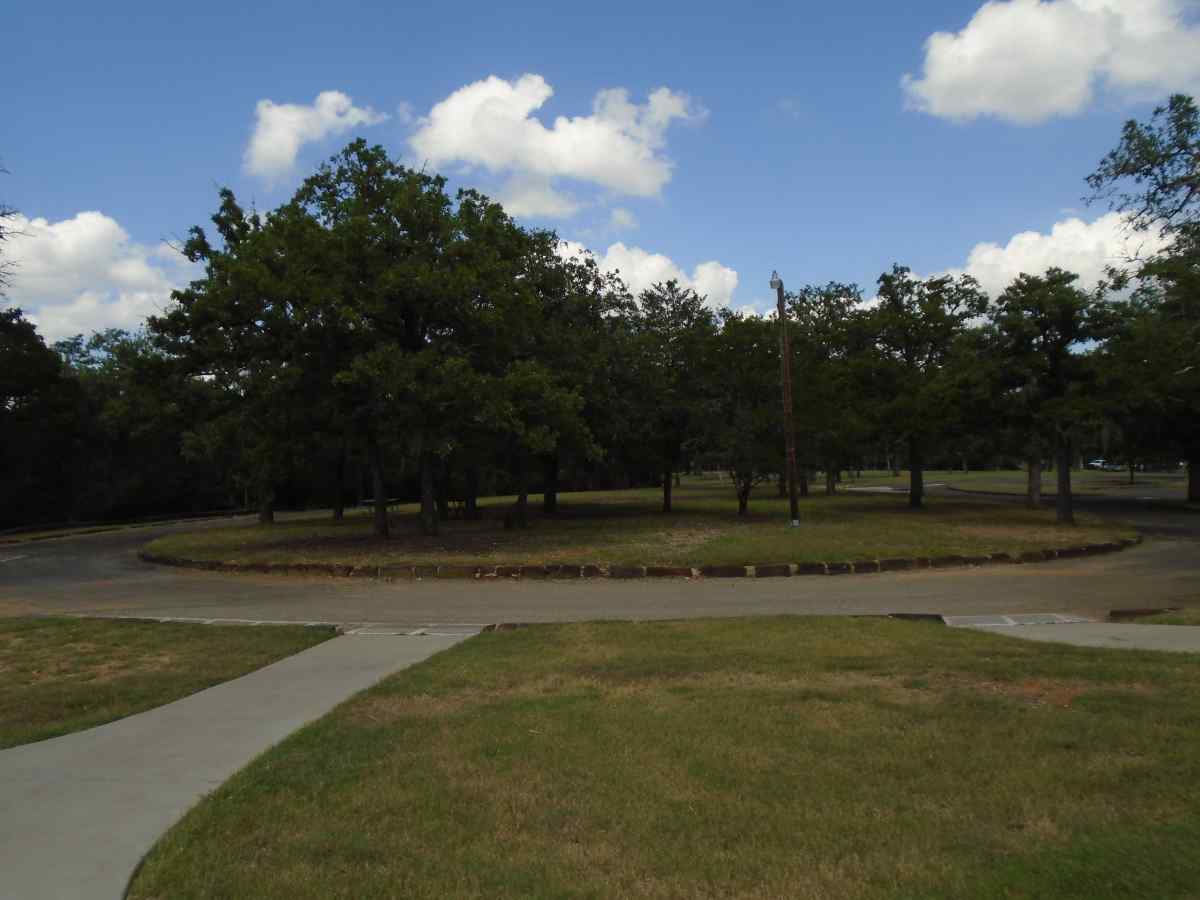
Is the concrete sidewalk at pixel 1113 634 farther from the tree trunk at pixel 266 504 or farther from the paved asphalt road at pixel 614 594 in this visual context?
the tree trunk at pixel 266 504

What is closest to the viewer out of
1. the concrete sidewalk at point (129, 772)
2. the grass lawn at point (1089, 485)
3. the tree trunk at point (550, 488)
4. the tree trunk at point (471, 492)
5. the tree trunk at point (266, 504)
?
the concrete sidewalk at point (129, 772)

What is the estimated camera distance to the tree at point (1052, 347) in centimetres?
2331

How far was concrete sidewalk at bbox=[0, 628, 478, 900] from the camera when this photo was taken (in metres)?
3.82

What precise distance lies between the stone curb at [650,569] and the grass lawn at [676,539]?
1.32 ft

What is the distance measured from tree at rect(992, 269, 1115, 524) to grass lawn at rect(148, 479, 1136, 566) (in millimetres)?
2762

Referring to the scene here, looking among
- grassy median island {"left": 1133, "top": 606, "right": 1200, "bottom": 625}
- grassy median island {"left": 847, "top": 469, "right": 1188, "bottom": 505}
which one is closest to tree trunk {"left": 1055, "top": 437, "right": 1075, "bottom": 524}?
grassy median island {"left": 1133, "top": 606, "right": 1200, "bottom": 625}

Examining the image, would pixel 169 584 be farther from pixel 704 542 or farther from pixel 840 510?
pixel 840 510

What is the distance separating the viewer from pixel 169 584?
1655 centimetres

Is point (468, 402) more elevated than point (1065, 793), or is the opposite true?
point (468, 402)

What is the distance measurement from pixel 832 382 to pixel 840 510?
15.5ft

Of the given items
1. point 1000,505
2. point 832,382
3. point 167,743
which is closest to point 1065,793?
point 167,743

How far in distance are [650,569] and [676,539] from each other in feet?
16.2

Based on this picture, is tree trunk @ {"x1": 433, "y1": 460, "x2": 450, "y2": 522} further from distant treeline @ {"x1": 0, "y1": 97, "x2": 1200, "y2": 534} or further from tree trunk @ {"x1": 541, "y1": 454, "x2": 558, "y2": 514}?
tree trunk @ {"x1": 541, "y1": 454, "x2": 558, "y2": 514}

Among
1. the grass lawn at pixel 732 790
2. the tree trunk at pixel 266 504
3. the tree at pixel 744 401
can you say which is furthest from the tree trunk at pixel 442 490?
the grass lawn at pixel 732 790
